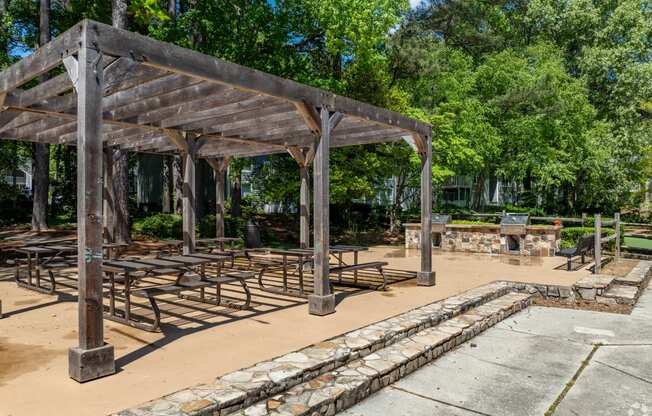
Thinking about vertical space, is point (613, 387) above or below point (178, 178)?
below

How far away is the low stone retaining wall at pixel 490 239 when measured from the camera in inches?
494

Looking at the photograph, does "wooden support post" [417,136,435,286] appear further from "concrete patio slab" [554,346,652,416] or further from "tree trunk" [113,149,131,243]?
"tree trunk" [113,149,131,243]

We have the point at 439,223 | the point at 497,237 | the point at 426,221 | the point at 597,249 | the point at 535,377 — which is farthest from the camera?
the point at 439,223

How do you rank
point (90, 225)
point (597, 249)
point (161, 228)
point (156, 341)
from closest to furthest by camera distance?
point (90, 225)
point (156, 341)
point (597, 249)
point (161, 228)

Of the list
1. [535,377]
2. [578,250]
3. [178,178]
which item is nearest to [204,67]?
[535,377]

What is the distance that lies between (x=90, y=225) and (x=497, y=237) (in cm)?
1183

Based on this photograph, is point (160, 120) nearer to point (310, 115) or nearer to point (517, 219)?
point (310, 115)

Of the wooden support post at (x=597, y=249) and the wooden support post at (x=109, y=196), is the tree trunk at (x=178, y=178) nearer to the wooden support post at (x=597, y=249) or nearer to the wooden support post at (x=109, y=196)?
the wooden support post at (x=109, y=196)

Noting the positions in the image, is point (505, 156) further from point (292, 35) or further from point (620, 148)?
point (292, 35)

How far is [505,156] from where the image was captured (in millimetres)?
21594

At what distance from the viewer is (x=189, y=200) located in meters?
8.28

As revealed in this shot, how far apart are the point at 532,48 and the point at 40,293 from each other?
75.0 ft

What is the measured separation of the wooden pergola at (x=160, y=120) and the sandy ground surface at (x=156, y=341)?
0.98 ft

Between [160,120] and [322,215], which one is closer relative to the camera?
[322,215]
